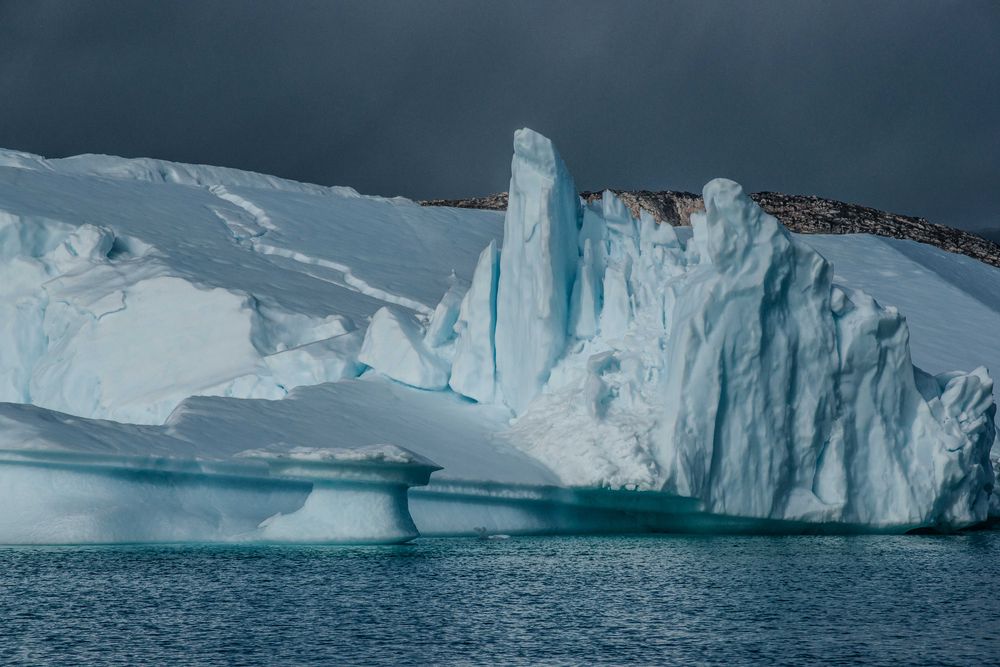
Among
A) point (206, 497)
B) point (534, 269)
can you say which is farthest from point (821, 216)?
point (206, 497)

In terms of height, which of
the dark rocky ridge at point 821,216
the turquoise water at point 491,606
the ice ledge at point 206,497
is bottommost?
the turquoise water at point 491,606

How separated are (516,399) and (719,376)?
3289 mm

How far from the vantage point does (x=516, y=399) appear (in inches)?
715

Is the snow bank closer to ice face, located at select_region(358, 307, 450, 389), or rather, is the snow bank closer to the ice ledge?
ice face, located at select_region(358, 307, 450, 389)

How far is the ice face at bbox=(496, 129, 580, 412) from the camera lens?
17750 mm

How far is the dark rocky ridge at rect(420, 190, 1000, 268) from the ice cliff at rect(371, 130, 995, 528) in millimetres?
26366

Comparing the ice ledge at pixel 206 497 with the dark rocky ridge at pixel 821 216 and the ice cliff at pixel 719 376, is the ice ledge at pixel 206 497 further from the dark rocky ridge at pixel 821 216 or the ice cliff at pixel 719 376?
the dark rocky ridge at pixel 821 216

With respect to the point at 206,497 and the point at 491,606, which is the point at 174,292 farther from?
the point at 491,606

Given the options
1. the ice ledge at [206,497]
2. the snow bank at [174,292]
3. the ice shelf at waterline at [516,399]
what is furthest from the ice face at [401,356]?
the ice ledge at [206,497]

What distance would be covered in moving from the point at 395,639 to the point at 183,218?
19267 millimetres

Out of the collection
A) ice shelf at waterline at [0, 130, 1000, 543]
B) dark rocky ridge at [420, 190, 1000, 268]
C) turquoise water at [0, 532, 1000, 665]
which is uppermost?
dark rocky ridge at [420, 190, 1000, 268]

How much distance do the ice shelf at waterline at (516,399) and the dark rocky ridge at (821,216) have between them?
2576 cm

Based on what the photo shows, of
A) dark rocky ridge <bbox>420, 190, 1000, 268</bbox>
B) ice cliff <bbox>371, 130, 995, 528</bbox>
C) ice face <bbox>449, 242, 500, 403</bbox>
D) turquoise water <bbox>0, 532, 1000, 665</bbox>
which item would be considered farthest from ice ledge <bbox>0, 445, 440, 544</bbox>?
dark rocky ridge <bbox>420, 190, 1000, 268</bbox>

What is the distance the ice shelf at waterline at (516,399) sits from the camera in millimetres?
13781
